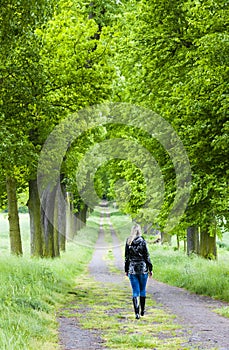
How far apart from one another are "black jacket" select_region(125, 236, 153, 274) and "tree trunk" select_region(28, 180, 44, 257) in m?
10.1

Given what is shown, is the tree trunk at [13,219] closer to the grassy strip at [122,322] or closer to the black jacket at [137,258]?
the grassy strip at [122,322]

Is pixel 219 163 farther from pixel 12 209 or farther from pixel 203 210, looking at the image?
pixel 12 209

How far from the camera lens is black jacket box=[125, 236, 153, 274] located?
11.0 m

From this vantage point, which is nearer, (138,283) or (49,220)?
(138,283)

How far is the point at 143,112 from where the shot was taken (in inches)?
780

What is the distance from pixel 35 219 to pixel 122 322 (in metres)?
11.2

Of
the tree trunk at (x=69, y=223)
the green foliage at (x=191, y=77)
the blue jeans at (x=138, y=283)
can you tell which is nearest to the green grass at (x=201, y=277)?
the green foliage at (x=191, y=77)

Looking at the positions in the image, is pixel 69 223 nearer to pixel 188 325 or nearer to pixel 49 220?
pixel 49 220

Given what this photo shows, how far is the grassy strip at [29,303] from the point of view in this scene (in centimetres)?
766

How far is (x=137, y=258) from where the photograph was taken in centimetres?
1109

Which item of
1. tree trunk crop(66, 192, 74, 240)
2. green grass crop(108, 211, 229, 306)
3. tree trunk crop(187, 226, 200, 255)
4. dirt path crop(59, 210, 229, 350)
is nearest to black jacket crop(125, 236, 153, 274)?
dirt path crop(59, 210, 229, 350)

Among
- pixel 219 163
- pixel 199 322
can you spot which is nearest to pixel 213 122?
pixel 219 163

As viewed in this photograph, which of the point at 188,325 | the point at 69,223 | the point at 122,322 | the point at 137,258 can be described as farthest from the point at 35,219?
the point at 69,223

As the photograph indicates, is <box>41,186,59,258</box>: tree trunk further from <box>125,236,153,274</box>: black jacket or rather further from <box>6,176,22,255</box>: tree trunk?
<box>125,236,153,274</box>: black jacket
